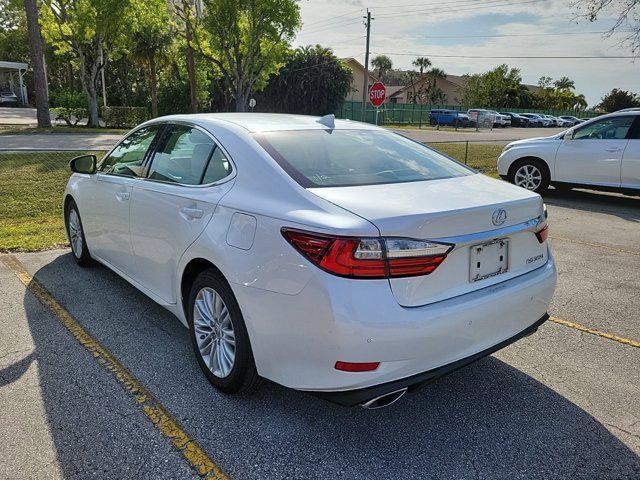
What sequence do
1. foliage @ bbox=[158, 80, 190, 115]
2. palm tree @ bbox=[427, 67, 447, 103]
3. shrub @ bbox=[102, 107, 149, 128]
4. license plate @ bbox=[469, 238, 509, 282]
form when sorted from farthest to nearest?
1. palm tree @ bbox=[427, 67, 447, 103]
2. foliage @ bbox=[158, 80, 190, 115]
3. shrub @ bbox=[102, 107, 149, 128]
4. license plate @ bbox=[469, 238, 509, 282]

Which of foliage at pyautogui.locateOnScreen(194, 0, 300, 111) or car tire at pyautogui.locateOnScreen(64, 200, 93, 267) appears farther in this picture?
foliage at pyautogui.locateOnScreen(194, 0, 300, 111)

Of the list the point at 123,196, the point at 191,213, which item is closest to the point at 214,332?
the point at 191,213

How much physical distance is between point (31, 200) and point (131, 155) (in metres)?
5.04

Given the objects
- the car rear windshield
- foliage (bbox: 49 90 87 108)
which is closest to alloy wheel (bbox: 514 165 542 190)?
the car rear windshield

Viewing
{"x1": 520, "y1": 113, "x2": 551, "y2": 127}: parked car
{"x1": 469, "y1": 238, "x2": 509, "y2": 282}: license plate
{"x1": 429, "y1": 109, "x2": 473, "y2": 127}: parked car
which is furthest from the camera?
{"x1": 520, "y1": 113, "x2": 551, "y2": 127}: parked car

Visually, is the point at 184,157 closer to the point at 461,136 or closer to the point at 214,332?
the point at 214,332

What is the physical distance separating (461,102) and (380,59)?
40.0m

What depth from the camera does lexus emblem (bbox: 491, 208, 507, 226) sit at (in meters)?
2.63

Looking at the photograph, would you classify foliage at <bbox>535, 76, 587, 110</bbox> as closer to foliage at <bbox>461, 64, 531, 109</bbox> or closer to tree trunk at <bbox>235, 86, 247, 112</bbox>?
foliage at <bbox>461, 64, 531, 109</bbox>

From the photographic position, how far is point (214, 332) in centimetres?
300

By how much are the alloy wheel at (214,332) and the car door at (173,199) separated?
35cm

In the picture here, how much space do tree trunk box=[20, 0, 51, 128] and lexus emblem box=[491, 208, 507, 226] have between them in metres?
21.8

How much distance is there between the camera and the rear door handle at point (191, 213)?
3.01 m

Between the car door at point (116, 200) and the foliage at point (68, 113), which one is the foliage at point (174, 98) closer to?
the foliage at point (68, 113)
